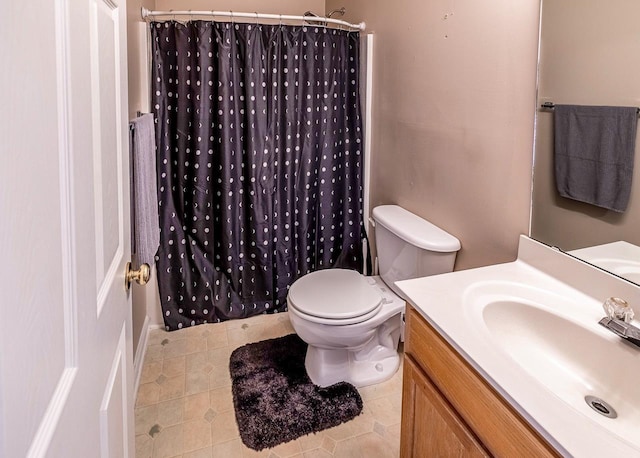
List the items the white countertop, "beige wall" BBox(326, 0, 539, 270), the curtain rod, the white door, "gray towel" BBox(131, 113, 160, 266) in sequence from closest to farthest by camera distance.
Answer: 1. the white door
2. the white countertop
3. "beige wall" BBox(326, 0, 539, 270)
4. "gray towel" BBox(131, 113, 160, 266)
5. the curtain rod

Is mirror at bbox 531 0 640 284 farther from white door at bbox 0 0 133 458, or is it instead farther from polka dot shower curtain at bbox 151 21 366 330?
polka dot shower curtain at bbox 151 21 366 330

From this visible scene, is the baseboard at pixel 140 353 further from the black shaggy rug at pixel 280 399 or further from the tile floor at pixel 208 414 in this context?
the black shaggy rug at pixel 280 399

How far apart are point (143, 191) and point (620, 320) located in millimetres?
1467

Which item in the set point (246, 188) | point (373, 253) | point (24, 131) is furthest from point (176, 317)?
point (24, 131)

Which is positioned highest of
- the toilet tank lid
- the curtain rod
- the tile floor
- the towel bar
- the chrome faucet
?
the curtain rod

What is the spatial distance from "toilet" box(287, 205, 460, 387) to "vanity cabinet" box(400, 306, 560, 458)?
0.60 m

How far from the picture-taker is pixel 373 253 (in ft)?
8.50

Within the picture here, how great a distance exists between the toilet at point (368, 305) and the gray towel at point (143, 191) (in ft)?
2.16

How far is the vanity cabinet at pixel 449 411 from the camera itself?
2.60ft

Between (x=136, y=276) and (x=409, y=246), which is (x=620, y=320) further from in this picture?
(x=136, y=276)

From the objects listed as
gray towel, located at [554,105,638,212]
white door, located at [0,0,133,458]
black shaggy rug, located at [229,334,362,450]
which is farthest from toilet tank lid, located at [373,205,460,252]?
white door, located at [0,0,133,458]

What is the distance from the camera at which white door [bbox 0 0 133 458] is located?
1.25ft

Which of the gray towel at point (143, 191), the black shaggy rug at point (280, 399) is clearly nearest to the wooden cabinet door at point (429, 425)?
the black shaggy rug at point (280, 399)

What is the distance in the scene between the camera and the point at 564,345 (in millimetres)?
1043
